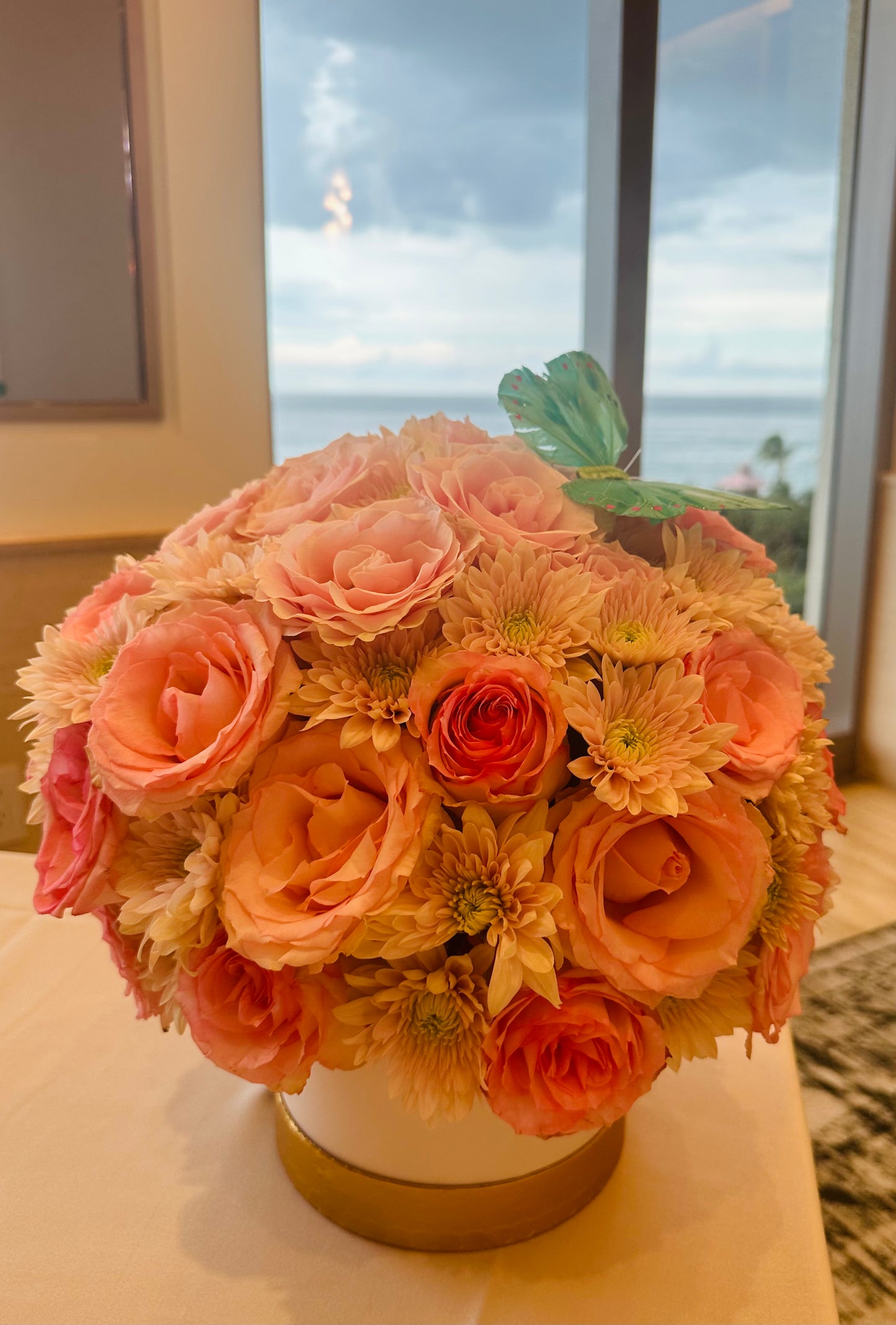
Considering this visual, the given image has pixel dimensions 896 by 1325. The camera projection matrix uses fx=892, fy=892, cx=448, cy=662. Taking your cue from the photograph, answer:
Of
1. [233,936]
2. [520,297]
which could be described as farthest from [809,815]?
[520,297]

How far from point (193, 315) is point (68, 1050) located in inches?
52.7

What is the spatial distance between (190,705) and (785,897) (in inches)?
13.2

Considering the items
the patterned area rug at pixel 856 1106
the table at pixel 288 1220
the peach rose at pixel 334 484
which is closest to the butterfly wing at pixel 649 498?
the peach rose at pixel 334 484

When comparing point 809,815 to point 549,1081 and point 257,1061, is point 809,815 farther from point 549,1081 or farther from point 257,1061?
point 257,1061

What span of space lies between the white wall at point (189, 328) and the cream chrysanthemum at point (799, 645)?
1361 mm

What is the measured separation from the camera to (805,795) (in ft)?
1.63

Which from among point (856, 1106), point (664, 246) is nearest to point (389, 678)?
point (856, 1106)

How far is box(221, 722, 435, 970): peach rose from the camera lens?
0.40 meters

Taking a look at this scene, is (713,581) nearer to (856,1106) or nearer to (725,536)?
(725,536)

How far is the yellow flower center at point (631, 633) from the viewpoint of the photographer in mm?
459

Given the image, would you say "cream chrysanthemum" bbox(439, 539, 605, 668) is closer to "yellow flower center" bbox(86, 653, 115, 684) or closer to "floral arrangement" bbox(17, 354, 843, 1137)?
"floral arrangement" bbox(17, 354, 843, 1137)

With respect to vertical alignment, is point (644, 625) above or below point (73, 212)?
below

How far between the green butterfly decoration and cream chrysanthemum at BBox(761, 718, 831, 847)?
0.15m

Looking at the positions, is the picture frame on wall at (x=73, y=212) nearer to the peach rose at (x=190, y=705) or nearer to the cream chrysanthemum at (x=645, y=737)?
the peach rose at (x=190, y=705)
